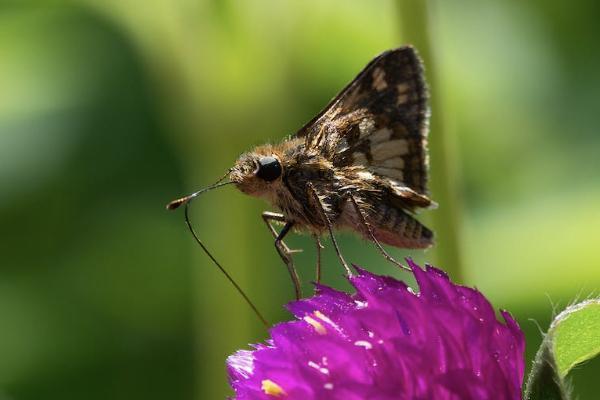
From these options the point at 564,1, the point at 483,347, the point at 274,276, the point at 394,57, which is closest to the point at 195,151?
the point at 274,276

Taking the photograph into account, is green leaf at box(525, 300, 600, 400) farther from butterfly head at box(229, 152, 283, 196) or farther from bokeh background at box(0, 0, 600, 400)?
bokeh background at box(0, 0, 600, 400)

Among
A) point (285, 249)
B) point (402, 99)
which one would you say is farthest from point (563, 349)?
point (402, 99)

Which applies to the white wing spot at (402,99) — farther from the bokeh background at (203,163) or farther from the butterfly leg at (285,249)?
the bokeh background at (203,163)

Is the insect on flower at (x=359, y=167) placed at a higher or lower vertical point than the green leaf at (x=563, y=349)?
higher

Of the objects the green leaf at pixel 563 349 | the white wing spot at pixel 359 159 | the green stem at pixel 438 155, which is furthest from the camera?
the green stem at pixel 438 155

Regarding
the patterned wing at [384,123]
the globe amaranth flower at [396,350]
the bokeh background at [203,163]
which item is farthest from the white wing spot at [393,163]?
the bokeh background at [203,163]
